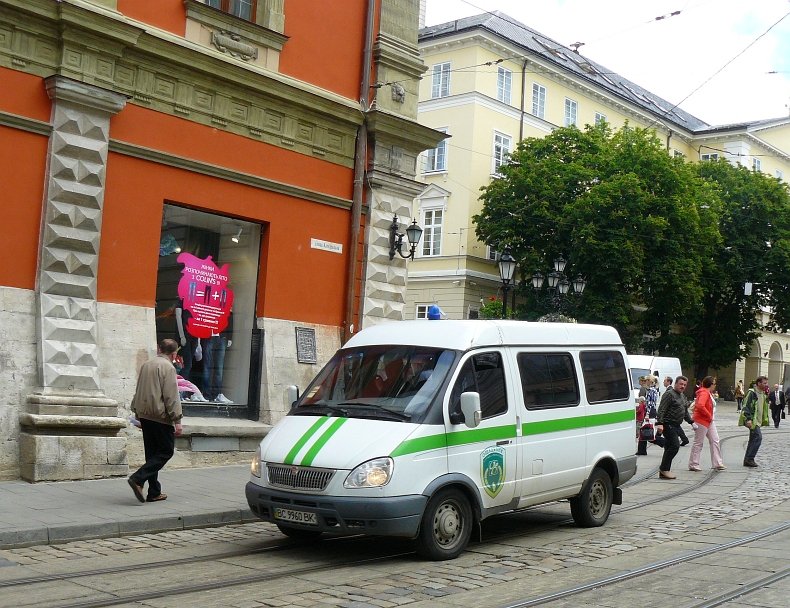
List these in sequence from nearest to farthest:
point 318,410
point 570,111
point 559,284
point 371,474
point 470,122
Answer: point 371,474 < point 318,410 < point 559,284 < point 470,122 < point 570,111

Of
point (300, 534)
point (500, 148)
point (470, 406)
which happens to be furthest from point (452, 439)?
point (500, 148)

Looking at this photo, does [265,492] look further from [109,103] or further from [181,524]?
[109,103]

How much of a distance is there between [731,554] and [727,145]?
179ft

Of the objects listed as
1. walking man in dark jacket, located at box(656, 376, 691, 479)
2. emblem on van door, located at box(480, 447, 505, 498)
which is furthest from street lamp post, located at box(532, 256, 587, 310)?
emblem on van door, located at box(480, 447, 505, 498)

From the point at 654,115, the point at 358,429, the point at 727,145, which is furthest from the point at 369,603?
the point at 727,145

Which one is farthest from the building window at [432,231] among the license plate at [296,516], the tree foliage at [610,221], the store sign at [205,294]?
the license plate at [296,516]

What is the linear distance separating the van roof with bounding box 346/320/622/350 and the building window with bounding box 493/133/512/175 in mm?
33666

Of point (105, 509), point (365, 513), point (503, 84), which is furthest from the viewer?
point (503, 84)

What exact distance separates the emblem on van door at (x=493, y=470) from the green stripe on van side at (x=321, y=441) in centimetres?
137

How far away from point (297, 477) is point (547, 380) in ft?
9.80

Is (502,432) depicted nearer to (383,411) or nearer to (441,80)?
(383,411)

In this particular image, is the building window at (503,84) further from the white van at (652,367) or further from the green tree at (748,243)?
the white van at (652,367)

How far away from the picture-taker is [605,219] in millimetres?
38312

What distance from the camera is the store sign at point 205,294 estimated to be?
14.6m
